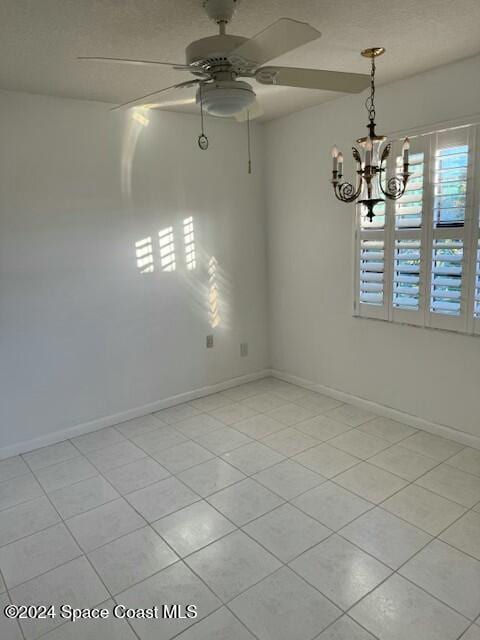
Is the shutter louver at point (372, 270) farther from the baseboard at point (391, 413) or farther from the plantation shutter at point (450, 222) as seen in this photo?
the baseboard at point (391, 413)

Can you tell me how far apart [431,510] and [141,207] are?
2905mm

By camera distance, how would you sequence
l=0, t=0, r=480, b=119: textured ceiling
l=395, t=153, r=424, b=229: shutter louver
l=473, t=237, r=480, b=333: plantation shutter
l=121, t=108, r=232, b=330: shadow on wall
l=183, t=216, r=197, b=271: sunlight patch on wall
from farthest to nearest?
1. l=183, t=216, r=197, b=271: sunlight patch on wall
2. l=121, t=108, r=232, b=330: shadow on wall
3. l=395, t=153, r=424, b=229: shutter louver
4. l=473, t=237, r=480, b=333: plantation shutter
5. l=0, t=0, r=480, b=119: textured ceiling

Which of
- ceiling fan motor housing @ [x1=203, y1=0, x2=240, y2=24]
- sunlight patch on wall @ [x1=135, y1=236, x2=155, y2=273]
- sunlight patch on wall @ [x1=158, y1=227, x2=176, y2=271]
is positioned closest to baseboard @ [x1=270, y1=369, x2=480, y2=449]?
sunlight patch on wall @ [x1=158, y1=227, x2=176, y2=271]

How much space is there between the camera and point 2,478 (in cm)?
296

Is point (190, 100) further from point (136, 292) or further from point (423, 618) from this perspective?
point (423, 618)

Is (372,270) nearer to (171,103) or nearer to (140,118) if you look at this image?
(171,103)

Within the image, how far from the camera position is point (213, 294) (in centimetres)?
420

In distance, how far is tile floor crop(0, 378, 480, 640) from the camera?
183 cm

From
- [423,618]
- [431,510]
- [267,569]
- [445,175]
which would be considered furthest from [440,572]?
[445,175]

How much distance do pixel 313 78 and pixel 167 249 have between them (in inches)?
85.2

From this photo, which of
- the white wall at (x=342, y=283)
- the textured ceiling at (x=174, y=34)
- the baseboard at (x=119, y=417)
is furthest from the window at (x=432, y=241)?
the baseboard at (x=119, y=417)

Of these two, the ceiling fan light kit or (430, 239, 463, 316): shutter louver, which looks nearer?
the ceiling fan light kit

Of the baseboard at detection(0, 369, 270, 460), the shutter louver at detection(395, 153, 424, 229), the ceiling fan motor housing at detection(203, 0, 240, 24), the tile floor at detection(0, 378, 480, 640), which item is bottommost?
the tile floor at detection(0, 378, 480, 640)

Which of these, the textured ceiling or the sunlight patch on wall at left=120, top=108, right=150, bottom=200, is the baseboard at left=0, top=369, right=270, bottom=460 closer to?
the sunlight patch on wall at left=120, top=108, right=150, bottom=200
